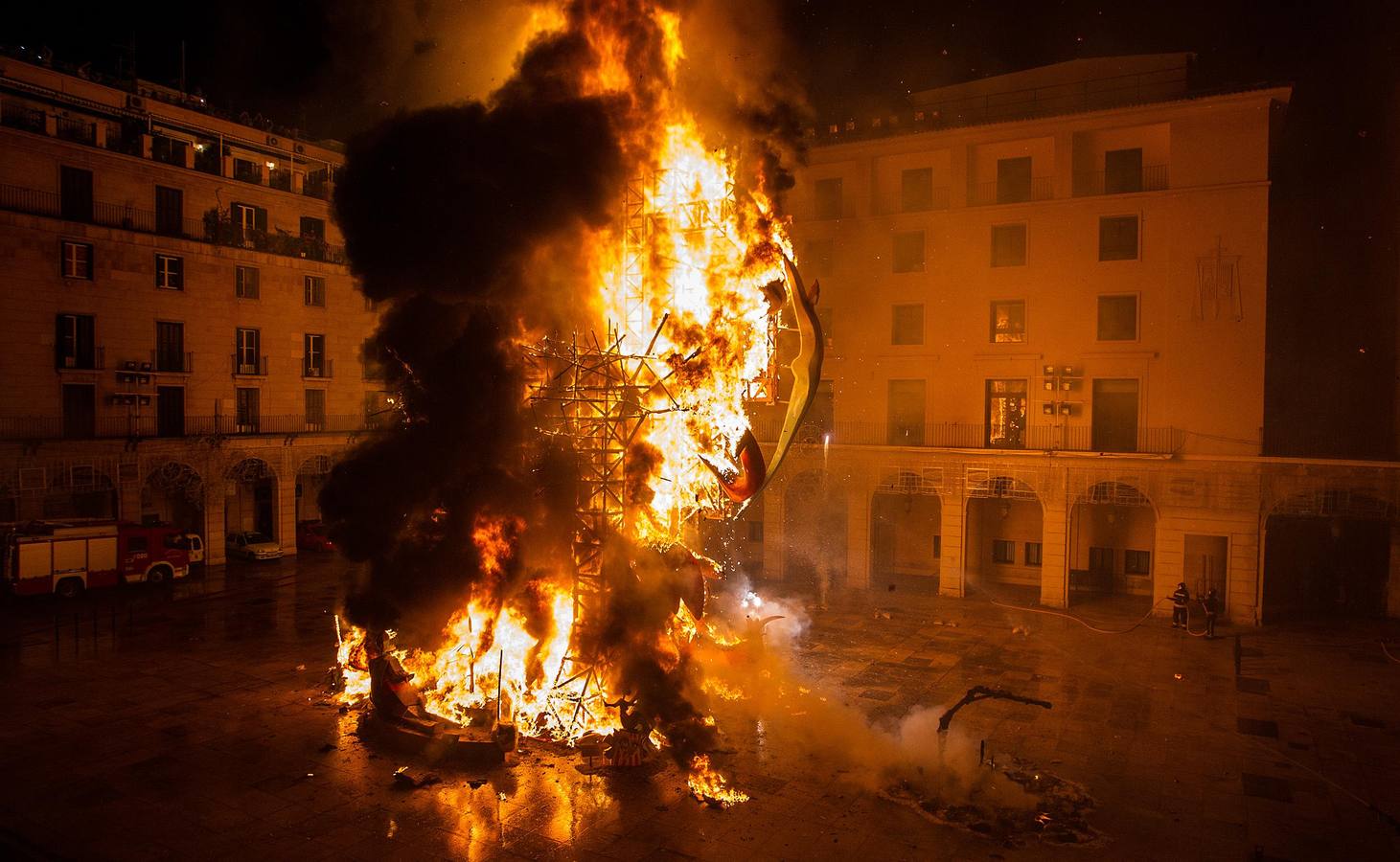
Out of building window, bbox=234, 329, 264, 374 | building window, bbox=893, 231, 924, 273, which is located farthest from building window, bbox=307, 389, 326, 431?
building window, bbox=893, 231, 924, 273

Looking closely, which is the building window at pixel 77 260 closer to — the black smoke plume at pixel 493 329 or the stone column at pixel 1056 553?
the black smoke plume at pixel 493 329

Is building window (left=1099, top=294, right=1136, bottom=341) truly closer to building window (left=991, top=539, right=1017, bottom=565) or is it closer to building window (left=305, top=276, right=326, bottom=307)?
building window (left=991, top=539, right=1017, bottom=565)

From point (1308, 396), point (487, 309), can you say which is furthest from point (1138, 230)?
point (487, 309)

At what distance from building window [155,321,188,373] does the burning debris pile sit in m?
22.1

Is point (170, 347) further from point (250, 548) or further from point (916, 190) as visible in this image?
point (916, 190)

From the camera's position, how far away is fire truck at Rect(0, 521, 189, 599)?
28375mm

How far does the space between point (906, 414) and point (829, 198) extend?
925 centimetres

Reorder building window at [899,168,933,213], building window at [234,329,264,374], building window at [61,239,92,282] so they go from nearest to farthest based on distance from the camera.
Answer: building window at [61,239,92,282] < building window at [899,168,933,213] < building window at [234,329,264,374]

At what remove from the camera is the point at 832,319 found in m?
35.2

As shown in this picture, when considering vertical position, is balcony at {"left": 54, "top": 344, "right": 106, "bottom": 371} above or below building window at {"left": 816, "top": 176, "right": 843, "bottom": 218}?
below

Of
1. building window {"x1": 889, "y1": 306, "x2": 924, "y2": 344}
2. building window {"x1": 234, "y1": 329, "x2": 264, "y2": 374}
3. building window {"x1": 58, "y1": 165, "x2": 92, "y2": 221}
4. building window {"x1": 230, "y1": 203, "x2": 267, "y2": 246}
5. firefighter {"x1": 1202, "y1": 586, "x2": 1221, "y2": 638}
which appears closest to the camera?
firefighter {"x1": 1202, "y1": 586, "x2": 1221, "y2": 638}

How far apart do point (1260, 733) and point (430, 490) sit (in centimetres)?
1760

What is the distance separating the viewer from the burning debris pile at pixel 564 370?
17062 millimetres

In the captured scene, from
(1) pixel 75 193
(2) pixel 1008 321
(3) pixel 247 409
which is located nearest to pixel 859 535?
(2) pixel 1008 321
